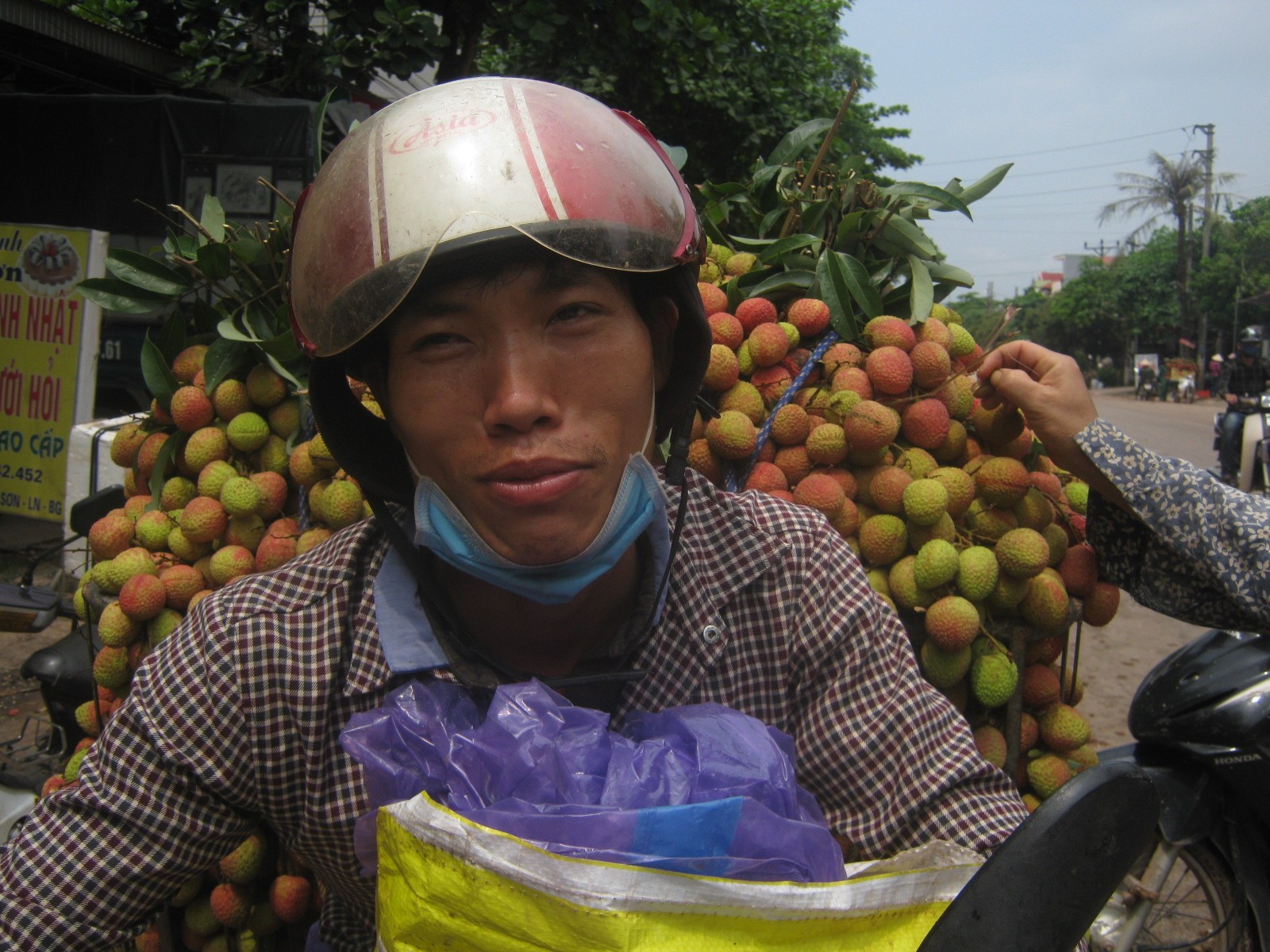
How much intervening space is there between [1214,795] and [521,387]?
7.43ft

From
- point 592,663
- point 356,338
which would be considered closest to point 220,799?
point 592,663

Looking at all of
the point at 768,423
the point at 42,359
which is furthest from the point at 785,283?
the point at 42,359

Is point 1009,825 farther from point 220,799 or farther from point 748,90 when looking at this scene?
point 748,90

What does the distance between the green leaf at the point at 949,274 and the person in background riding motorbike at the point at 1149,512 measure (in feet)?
1.65

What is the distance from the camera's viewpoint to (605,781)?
92 centimetres

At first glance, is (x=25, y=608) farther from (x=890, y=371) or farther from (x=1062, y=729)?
(x=1062, y=729)

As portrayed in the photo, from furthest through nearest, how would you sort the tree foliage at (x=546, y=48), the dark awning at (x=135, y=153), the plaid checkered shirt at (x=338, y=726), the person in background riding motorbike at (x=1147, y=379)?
the person in background riding motorbike at (x=1147, y=379), the dark awning at (x=135, y=153), the tree foliage at (x=546, y=48), the plaid checkered shirt at (x=338, y=726)

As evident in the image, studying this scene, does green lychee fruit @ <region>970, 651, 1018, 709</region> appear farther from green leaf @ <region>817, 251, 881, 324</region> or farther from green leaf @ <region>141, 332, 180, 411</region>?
green leaf @ <region>141, 332, 180, 411</region>

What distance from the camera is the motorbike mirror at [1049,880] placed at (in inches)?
23.8

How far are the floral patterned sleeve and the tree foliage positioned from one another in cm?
562

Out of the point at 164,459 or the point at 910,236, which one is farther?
the point at 910,236

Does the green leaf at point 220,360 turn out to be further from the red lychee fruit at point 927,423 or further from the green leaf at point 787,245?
Answer: the red lychee fruit at point 927,423

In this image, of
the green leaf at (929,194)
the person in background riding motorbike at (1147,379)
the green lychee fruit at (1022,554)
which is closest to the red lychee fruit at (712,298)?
the green leaf at (929,194)

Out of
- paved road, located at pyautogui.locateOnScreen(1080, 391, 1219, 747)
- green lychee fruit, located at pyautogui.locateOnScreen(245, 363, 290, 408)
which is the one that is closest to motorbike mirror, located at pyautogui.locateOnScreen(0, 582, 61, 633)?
green lychee fruit, located at pyautogui.locateOnScreen(245, 363, 290, 408)
